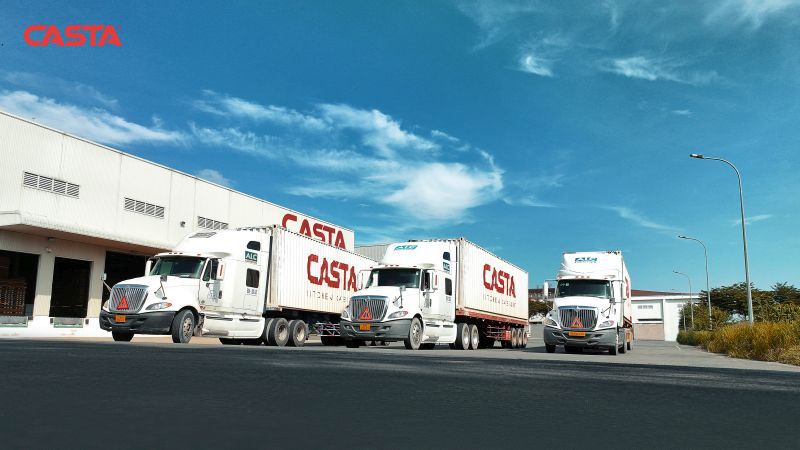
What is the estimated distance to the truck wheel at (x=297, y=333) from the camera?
22297 mm

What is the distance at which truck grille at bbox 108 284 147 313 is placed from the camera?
17.6 metres

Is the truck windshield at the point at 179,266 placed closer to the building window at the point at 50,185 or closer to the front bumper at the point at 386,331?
the front bumper at the point at 386,331

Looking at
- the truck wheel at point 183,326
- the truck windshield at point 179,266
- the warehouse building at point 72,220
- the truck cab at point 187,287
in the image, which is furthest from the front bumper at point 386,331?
the warehouse building at point 72,220

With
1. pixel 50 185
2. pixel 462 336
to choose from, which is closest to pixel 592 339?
pixel 462 336

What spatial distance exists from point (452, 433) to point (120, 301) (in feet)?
52.0

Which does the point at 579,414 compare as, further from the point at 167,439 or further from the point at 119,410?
the point at 119,410

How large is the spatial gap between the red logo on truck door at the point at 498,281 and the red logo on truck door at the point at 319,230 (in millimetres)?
15035

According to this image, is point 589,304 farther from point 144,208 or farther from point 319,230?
point 319,230

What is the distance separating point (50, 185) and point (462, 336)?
19.1 m

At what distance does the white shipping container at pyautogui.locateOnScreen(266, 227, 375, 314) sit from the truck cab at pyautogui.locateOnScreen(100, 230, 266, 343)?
595 millimetres

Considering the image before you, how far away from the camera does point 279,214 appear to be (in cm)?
4209

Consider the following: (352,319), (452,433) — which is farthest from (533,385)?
(352,319)

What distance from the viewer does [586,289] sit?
22.8m

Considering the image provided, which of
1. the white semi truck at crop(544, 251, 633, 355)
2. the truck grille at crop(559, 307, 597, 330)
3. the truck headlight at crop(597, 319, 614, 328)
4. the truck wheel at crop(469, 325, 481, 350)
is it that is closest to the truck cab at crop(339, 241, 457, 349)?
the truck wheel at crop(469, 325, 481, 350)
